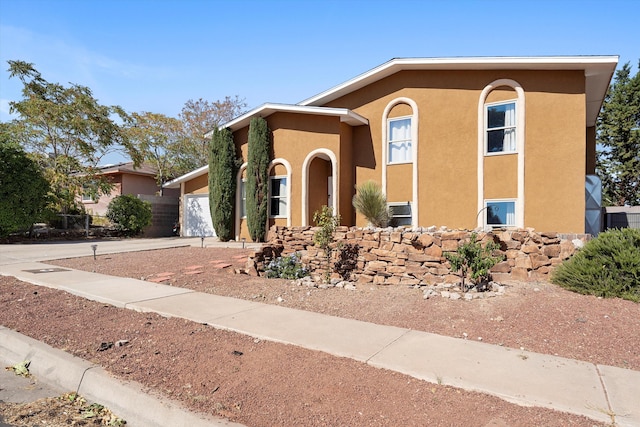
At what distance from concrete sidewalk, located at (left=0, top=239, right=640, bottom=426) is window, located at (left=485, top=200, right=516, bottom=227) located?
26.3 feet

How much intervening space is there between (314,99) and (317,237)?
7803 millimetres

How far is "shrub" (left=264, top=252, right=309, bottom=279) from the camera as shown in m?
9.12

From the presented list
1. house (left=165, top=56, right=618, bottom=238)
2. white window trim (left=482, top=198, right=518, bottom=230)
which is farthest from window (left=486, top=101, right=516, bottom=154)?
white window trim (left=482, top=198, right=518, bottom=230)

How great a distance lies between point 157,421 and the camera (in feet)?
11.0

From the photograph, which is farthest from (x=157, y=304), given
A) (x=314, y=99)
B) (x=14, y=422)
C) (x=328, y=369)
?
(x=314, y=99)

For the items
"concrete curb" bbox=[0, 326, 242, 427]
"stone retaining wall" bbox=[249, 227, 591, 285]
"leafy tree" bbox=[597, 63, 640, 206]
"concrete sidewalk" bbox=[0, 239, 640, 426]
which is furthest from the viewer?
"leafy tree" bbox=[597, 63, 640, 206]

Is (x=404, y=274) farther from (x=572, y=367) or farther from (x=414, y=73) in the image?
(x=414, y=73)

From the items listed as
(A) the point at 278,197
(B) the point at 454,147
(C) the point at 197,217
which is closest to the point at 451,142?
(B) the point at 454,147

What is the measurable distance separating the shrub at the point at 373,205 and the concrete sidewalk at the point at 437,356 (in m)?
6.28

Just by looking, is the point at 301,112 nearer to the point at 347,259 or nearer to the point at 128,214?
the point at 347,259

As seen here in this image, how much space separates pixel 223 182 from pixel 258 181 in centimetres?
184

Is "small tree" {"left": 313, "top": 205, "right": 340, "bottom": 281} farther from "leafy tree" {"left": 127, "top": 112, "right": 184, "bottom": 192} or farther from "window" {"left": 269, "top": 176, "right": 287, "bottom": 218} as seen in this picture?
"leafy tree" {"left": 127, "top": 112, "right": 184, "bottom": 192}

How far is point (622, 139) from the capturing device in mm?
25016

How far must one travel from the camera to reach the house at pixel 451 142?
11.2m
